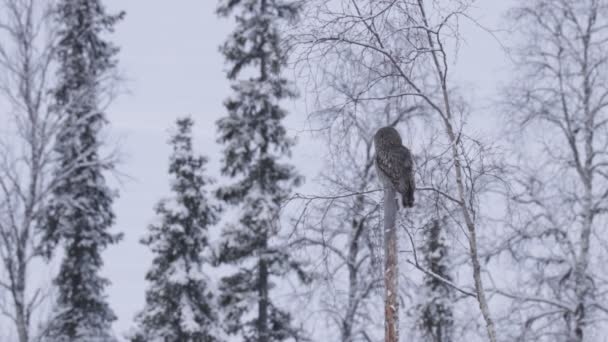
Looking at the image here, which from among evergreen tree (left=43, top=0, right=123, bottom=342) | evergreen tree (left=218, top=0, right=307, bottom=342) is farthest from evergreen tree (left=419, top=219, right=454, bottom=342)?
evergreen tree (left=43, top=0, right=123, bottom=342)

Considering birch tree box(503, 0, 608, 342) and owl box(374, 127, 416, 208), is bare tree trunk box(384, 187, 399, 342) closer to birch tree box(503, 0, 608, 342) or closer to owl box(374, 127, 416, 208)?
owl box(374, 127, 416, 208)

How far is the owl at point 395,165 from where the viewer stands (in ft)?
17.4

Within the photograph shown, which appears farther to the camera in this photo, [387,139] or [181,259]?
[181,259]

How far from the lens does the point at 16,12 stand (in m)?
13.1

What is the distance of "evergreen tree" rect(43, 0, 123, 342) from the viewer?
54.9 feet

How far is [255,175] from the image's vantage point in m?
17.2

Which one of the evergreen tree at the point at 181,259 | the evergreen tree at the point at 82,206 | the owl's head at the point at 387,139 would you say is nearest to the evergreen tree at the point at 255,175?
the evergreen tree at the point at 181,259

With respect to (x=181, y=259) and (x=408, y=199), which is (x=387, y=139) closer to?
(x=408, y=199)

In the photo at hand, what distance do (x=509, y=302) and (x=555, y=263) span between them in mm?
1061

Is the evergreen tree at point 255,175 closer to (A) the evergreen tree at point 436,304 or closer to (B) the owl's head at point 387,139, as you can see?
(A) the evergreen tree at point 436,304

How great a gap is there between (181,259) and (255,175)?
2.52 m

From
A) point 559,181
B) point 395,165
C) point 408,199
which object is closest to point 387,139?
point 395,165

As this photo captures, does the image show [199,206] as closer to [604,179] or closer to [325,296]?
[325,296]

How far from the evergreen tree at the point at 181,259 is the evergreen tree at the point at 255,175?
23.4 inches
